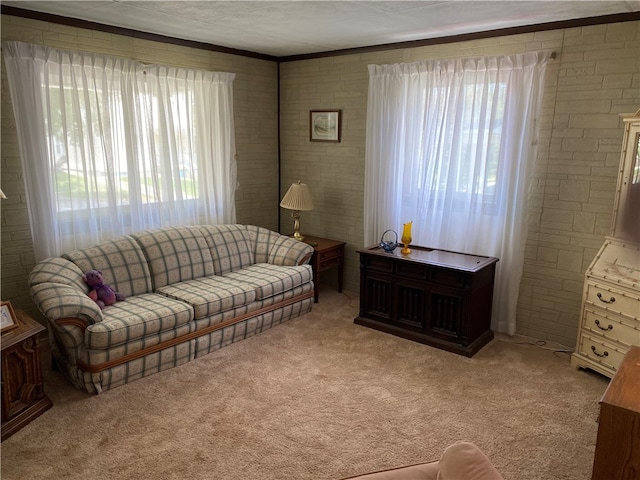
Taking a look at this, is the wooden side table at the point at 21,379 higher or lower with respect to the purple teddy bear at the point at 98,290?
lower

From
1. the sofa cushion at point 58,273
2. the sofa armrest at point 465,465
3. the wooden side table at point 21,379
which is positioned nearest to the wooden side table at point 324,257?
the sofa cushion at point 58,273

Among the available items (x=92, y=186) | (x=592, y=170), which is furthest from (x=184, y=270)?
(x=592, y=170)

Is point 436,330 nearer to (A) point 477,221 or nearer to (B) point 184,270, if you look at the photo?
(A) point 477,221

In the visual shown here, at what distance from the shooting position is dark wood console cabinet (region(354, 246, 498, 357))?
145 inches

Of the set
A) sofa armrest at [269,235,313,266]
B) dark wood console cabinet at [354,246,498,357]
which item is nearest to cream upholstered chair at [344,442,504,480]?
dark wood console cabinet at [354,246,498,357]

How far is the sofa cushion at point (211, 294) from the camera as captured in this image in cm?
357

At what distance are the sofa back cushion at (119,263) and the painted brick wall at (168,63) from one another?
0.41 meters

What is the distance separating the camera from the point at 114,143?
3.94 metres

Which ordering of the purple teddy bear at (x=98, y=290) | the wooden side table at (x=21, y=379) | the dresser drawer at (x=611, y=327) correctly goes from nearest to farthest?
the wooden side table at (x=21, y=379) → the dresser drawer at (x=611, y=327) → the purple teddy bear at (x=98, y=290)

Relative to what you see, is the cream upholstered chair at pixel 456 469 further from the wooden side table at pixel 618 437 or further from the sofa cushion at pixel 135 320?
the sofa cushion at pixel 135 320

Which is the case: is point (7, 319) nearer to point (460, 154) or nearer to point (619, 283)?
point (460, 154)

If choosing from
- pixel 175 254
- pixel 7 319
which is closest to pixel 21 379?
pixel 7 319

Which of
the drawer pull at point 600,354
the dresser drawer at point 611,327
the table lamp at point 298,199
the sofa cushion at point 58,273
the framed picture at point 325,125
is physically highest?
the framed picture at point 325,125

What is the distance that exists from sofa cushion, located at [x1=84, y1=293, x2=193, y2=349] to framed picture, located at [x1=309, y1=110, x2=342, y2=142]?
2.37 m
